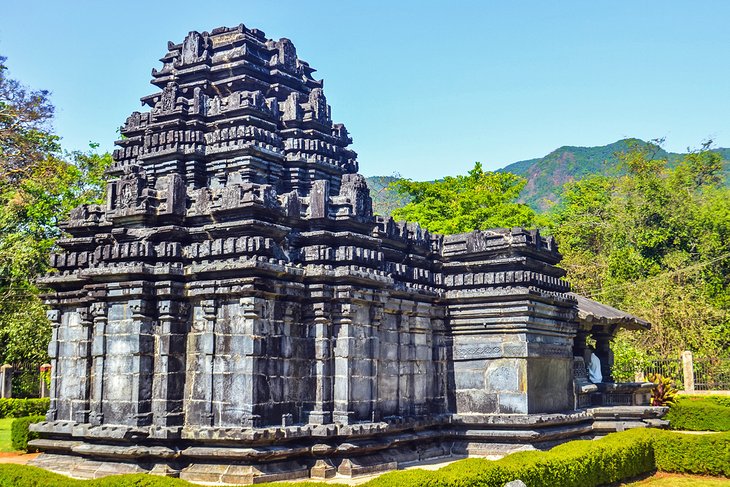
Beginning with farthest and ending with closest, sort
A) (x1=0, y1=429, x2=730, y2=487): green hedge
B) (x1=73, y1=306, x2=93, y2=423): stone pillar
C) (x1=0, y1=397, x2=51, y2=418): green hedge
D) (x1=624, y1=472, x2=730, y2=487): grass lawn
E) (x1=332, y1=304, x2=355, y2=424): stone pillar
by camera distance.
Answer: (x1=0, y1=397, x2=51, y2=418): green hedge → (x1=624, y1=472, x2=730, y2=487): grass lawn → (x1=73, y1=306, x2=93, y2=423): stone pillar → (x1=332, y1=304, x2=355, y2=424): stone pillar → (x1=0, y1=429, x2=730, y2=487): green hedge

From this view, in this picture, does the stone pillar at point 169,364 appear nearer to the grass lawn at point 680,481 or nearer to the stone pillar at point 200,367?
the stone pillar at point 200,367

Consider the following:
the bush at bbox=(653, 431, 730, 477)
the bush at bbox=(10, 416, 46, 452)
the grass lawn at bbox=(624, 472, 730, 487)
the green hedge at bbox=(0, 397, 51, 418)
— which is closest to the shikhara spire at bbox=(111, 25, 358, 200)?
the bush at bbox=(10, 416, 46, 452)

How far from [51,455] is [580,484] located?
30.6ft

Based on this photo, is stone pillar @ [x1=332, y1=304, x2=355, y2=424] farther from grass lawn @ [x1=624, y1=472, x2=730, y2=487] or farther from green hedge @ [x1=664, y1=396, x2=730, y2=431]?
green hedge @ [x1=664, y1=396, x2=730, y2=431]

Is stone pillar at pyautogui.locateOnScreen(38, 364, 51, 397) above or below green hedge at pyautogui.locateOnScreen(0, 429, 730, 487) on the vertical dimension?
above

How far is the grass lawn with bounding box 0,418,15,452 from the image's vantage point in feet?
57.3

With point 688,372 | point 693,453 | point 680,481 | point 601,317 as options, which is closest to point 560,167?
point 688,372

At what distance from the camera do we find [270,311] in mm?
12766

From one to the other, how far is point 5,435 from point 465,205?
919 inches

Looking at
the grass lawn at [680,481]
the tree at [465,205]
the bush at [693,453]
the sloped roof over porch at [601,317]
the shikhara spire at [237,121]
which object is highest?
the tree at [465,205]

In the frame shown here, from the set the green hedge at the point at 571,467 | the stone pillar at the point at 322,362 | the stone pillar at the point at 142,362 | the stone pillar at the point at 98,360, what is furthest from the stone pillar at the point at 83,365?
the stone pillar at the point at 322,362

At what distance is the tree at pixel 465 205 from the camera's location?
37156 mm

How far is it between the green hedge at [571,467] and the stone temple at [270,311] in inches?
62.1

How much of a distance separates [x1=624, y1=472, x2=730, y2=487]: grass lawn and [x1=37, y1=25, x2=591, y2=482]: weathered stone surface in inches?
77.4
